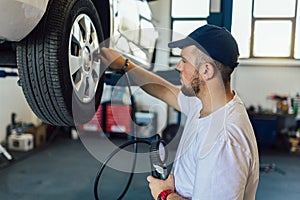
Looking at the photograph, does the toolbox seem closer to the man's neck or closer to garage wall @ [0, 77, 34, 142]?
garage wall @ [0, 77, 34, 142]

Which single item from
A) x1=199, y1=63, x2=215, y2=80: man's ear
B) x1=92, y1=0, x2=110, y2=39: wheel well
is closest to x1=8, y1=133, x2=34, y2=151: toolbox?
x1=92, y1=0, x2=110, y2=39: wheel well

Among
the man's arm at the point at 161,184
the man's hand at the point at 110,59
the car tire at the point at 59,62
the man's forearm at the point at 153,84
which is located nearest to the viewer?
the car tire at the point at 59,62

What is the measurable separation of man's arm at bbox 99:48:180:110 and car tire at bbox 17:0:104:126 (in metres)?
0.20

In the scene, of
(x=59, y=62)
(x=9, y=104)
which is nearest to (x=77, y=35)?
(x=59, y=62)

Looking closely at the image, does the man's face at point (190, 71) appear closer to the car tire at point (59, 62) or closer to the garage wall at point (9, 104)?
the car tire at point (59, 62)

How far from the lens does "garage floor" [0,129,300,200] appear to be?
→ 3.27m

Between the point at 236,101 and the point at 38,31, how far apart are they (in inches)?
31.6

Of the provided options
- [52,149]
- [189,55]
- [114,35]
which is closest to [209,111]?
[189,55]

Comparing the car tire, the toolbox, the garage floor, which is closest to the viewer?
the car tire

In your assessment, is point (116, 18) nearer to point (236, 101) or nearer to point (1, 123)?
point (236, 101)

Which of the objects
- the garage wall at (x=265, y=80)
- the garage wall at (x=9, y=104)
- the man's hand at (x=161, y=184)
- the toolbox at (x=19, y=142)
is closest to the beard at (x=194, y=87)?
the man's hand at (x=161, y=184)

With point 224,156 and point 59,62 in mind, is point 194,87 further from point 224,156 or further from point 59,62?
point 59,62

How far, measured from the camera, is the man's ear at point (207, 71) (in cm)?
117

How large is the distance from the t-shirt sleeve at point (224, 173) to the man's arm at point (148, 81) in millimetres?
801
